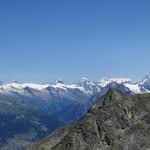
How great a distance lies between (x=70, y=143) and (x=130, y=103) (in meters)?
13.6

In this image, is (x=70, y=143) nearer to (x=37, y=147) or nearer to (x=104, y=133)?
(x=104, y=133)

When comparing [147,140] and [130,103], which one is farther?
[130,103]

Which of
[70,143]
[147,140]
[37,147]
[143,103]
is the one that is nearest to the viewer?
[147,140]

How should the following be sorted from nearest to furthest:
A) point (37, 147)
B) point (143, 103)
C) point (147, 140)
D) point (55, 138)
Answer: point (147, 140), point (143, 103), point (37, 147), point (55, 138)

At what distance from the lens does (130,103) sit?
3209 inches

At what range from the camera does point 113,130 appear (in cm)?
7131

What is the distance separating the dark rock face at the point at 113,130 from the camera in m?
68.8

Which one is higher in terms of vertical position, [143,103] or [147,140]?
[143,103]

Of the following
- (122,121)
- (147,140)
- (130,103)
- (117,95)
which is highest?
(117,95)

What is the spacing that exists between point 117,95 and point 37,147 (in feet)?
60.0

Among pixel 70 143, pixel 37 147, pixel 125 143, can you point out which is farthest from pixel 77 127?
pixel 37 147

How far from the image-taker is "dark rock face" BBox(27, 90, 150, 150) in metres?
68.8

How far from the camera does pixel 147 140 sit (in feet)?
222

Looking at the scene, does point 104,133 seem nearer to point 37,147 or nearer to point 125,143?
point 125,143
